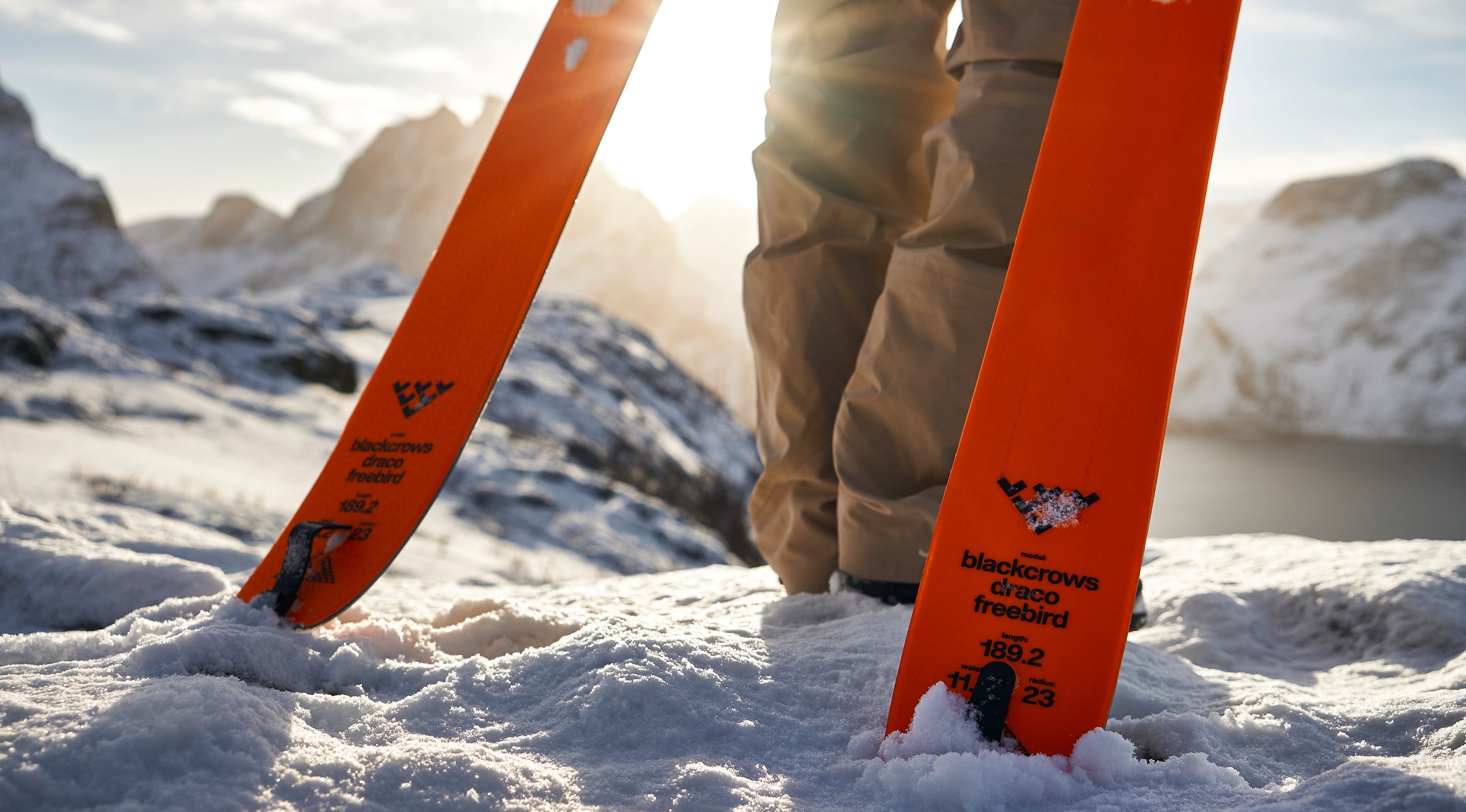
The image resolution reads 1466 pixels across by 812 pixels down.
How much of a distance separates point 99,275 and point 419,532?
53.9 metres

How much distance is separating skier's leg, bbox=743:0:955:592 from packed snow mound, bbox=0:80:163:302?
5149cm

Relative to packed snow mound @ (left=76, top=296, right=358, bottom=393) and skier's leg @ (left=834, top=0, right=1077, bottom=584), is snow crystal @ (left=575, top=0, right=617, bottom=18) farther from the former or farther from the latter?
packed snow mound @ (left=76, top=296, right=358, bottom=393)

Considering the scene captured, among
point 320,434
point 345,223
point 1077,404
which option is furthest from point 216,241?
point 1077,404

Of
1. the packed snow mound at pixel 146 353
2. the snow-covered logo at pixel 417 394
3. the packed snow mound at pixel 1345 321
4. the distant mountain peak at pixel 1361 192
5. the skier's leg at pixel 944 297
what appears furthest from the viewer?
the distant mountain peak at pixel 1361 192

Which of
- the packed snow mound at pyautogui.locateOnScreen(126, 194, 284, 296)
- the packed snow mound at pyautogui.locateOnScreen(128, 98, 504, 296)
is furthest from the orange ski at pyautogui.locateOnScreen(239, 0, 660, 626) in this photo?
the packed snow mound at pyautogui.locateOnScreen(126, 194, 284, 296)

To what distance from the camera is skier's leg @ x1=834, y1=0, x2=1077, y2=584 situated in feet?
4.12

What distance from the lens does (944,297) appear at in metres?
1.30

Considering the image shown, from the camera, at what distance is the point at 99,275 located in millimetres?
43469

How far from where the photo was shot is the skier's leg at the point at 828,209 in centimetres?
159

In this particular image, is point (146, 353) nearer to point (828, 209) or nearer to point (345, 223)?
point (828, 209)

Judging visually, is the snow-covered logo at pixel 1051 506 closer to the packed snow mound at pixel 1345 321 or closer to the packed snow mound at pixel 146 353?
the packed snow mound at pixel 146 353

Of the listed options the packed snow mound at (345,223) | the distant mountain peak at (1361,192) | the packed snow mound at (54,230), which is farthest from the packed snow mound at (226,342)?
the packed snow mound at (345,223)

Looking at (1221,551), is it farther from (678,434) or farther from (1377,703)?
(678,434)

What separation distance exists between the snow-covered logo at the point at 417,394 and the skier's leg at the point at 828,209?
680mm
